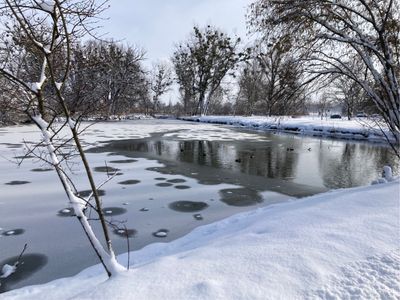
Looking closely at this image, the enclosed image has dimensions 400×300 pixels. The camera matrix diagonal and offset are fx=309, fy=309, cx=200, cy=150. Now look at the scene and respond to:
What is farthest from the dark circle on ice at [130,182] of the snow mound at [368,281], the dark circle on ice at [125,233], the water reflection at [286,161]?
the snow mound at [368,281]

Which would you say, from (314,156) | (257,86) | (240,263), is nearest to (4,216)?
(240,263)

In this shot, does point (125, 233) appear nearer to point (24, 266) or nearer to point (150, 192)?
point (24, 266)

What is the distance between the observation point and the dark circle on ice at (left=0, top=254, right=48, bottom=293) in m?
3.21

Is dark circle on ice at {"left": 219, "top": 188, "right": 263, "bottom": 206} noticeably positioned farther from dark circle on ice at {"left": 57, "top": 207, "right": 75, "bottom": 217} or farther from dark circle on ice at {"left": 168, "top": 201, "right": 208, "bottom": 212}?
dark circle on ice at {"left": 57, "top": 207, "right": 75, "bottom": 217}

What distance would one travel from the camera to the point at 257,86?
4475cm

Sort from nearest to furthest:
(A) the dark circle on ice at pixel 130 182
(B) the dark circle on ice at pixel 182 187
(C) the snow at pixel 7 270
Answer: (C) the snow at pixel 7 270
(B) the dark circle on ice at pixel 182 187
(A) the dark circle on ice at pixel 130 182

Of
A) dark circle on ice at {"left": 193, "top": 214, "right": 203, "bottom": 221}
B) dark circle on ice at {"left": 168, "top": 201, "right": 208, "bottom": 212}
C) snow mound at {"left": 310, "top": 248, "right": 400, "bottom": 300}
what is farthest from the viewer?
dark circle on ice at {"left": 168, "top": 201, "right": 208, "bottom": 212}

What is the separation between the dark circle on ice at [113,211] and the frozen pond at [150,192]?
0.7 inches

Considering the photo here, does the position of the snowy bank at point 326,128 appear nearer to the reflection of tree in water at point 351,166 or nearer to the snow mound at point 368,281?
the reflection of tree in water at point 351,166

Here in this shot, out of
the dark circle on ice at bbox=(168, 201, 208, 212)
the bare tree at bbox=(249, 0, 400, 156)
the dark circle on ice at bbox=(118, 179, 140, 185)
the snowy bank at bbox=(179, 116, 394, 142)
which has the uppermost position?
the bare tree at bbox=(249, 0, 400, 156)

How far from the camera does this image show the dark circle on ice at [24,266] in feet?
10.5

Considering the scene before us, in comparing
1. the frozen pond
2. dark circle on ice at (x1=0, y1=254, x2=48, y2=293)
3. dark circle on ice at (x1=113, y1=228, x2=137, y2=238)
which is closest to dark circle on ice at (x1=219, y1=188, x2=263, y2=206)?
the frozen pond

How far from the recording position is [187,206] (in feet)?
19.1

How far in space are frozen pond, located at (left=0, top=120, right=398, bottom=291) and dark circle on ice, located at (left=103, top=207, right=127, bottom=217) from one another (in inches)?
0.7
